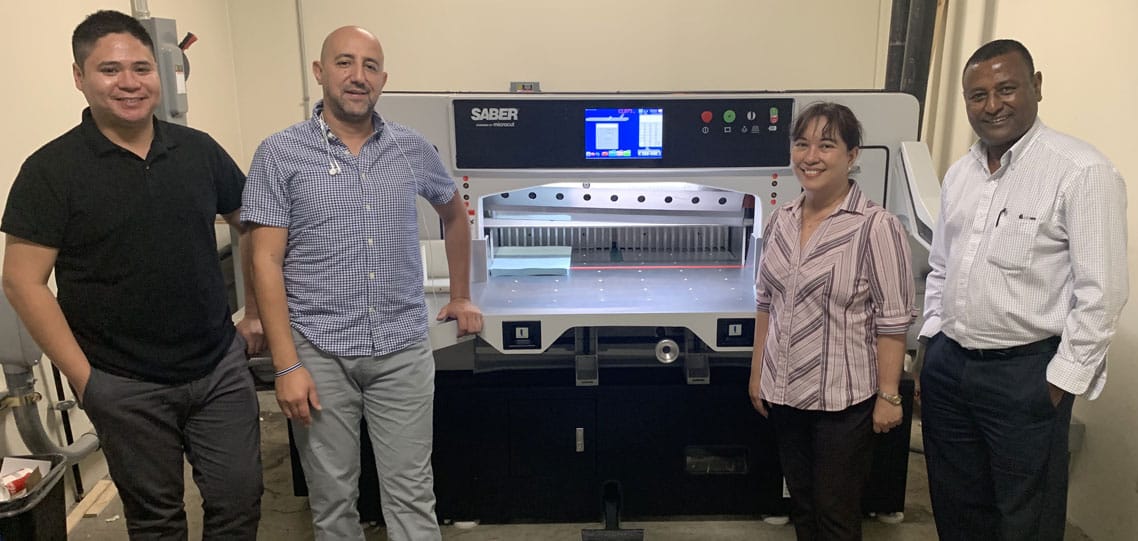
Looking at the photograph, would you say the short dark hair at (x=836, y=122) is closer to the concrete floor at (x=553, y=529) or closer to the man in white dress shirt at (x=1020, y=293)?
the man in white dress shirt at (x=1020, y=293)

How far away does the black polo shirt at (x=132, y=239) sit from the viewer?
152cm

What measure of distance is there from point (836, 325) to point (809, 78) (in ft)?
8.15

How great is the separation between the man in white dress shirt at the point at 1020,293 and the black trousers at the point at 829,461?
0.25 meters

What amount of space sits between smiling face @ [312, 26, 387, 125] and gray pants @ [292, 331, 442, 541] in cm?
53

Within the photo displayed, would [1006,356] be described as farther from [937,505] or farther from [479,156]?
[479,156]

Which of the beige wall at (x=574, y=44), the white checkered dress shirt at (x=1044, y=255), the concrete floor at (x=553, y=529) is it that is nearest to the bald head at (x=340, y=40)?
the white checkered dress shirt at (x=1044, y=255)

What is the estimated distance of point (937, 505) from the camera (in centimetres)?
192

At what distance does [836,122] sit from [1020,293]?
523 mm

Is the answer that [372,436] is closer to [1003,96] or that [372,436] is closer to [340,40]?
[340,40]

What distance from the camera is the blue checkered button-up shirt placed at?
5.45ft

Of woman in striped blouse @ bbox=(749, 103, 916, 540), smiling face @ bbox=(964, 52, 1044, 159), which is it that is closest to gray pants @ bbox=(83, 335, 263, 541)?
woman in striped blouse @ bbox=(749, 103, 916, 540)

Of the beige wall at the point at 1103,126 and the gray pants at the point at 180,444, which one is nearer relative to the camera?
the gray pants at the point at 180,444

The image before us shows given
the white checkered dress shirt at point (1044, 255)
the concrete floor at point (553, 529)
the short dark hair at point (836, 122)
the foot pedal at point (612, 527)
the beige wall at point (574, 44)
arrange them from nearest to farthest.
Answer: the white checkered dress shirt at point (1044, 255), the short dark hair at point (836, 122), the foot pedal at point (612, 527), the concrete floor at point (553, 529), the beige wall at point (574, 44)

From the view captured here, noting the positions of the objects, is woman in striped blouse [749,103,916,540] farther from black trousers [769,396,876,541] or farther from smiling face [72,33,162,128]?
smiling face [72,33,162,128]
